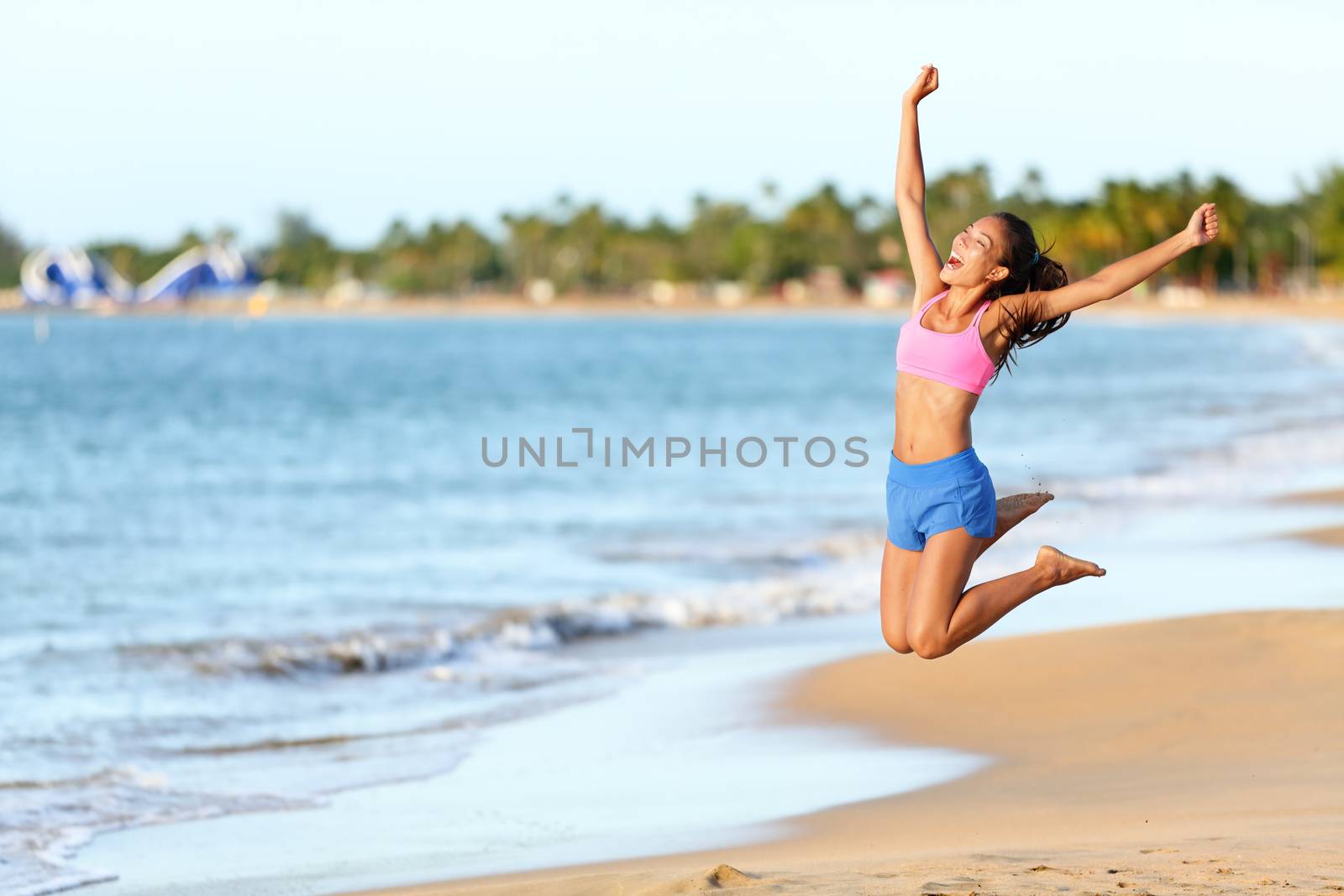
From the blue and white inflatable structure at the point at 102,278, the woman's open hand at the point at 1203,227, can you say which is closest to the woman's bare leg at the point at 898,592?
the woman's open hand at the point at 1203,227

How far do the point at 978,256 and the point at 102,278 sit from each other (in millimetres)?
114615

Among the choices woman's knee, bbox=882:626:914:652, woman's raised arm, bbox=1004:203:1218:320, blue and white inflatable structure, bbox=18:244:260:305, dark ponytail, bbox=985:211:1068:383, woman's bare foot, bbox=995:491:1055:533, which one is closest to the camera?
woman's raised arm, bbox=1004:203:1218:320

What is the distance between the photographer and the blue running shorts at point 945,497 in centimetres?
519

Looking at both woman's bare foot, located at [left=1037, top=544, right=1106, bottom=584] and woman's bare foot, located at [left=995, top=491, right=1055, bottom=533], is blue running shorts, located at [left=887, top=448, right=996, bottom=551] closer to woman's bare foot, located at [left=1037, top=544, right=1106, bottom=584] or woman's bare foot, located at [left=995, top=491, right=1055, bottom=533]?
woman's bare foot, located at [left=995, top=491, right=1055, bottom=533]

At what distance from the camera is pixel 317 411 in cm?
Result: 3975

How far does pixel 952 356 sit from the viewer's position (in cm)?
512

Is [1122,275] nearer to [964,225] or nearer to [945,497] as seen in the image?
[945,497]

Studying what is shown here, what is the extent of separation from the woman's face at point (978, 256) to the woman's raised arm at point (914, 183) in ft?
0.62

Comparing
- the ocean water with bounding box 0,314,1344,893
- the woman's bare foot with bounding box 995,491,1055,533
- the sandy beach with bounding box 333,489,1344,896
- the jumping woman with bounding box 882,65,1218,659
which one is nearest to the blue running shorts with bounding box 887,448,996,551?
the jumping woman with bounding box 882,65,1218,659

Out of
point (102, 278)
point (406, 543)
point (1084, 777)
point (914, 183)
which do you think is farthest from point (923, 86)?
point (102, 278)

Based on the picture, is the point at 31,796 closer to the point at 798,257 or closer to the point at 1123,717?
the point at 1123,717

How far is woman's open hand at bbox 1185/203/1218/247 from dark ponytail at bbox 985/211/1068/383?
43cm

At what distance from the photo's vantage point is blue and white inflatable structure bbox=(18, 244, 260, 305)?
359 ft

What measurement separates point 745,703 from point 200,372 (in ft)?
189
